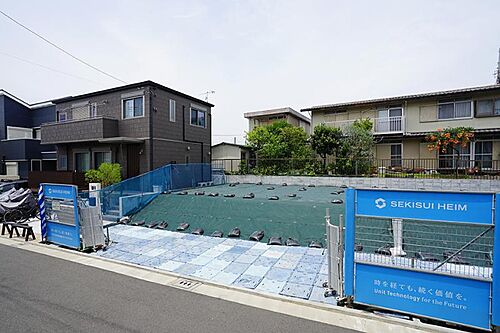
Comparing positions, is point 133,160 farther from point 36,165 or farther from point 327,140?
point 36,165

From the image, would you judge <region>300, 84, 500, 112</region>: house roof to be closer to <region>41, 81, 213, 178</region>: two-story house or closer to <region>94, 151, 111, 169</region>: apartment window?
<region>41, 81, 213, 178</region>: two-story house

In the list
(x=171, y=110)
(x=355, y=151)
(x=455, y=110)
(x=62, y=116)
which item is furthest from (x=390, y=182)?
(x=62, y=116)

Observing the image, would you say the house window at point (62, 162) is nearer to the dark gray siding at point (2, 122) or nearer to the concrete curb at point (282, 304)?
the dark gray siding at point (2, 122)

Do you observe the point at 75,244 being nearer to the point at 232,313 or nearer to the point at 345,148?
the point at 232,313

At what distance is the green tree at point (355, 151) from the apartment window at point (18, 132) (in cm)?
2518

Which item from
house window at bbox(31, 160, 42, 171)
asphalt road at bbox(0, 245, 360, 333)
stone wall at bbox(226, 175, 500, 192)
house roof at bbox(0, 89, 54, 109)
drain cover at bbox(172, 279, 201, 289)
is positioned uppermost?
house roof at bbox(0, 89, 54, 109)

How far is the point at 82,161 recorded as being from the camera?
50.3 ft

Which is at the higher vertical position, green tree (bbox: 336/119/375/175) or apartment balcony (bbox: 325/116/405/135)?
apartment balcony (bbox: 325/116/405/135)

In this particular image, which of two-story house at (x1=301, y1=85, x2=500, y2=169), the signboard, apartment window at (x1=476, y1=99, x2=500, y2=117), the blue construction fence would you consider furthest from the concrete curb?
apartment window at (x1=476, y1=99, x2=500, y2=117)

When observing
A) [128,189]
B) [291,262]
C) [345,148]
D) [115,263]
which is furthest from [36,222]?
[345,148]

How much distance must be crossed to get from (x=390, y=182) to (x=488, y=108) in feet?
25.9

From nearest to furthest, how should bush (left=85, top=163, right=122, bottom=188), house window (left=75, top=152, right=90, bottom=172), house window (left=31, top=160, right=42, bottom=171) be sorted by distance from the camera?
bush (left=85, top=163, right=122, bottom=188) < house window (left=75, top=152, right=90, bottom=172) < house window (left=31, top=160, right=42, bottom=171)

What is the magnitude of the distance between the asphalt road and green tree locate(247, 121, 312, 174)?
513 inches

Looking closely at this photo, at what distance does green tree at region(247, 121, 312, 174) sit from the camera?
16703 mm
